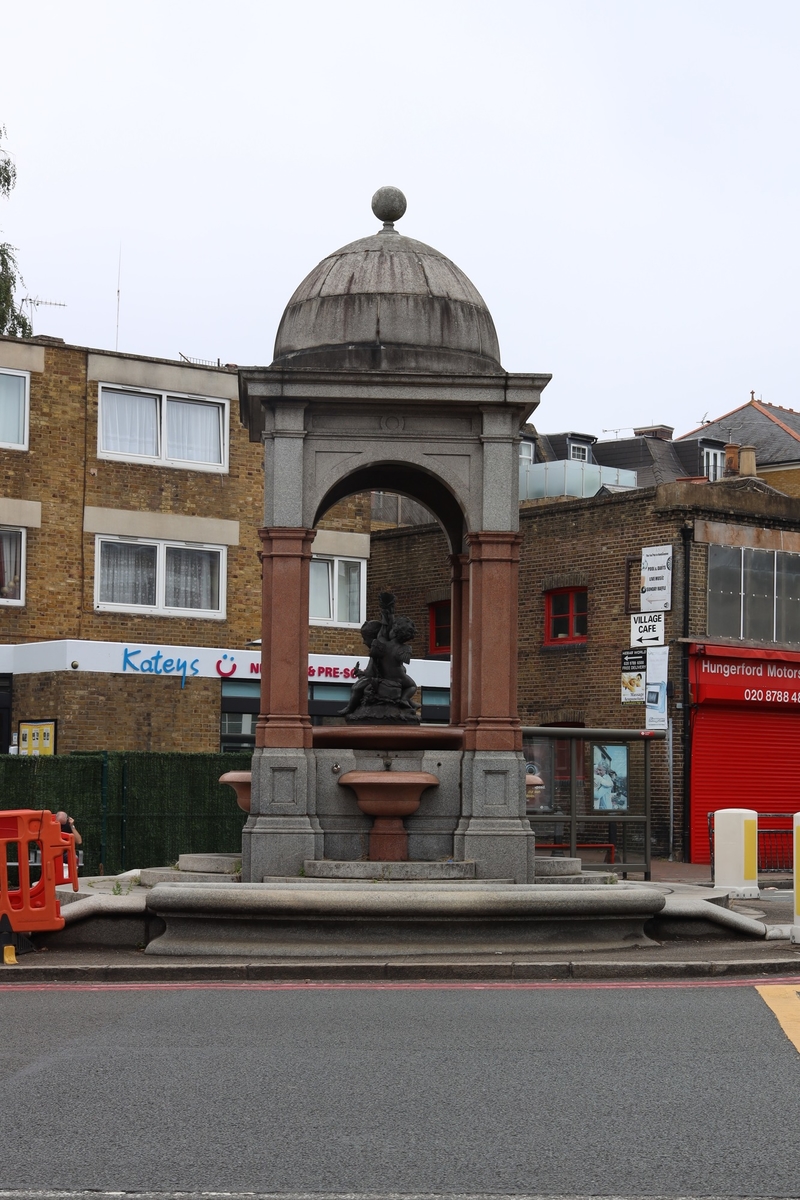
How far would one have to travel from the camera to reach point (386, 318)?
51.0 feet

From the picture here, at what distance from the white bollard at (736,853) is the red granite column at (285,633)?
7202mm

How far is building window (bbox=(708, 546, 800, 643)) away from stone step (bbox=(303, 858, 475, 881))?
802 inches

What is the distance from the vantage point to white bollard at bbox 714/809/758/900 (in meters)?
20.3

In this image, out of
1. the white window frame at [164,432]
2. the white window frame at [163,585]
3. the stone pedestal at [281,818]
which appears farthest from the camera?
the white window frame at [164,432]

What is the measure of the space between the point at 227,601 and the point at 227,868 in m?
19.4

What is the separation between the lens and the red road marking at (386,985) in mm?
11945

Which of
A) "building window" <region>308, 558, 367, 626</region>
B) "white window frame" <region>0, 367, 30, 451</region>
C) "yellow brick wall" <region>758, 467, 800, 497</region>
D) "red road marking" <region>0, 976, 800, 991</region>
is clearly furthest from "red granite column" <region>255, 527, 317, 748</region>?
"yellow brick wall" <region>758, 467, 800, 497</region>

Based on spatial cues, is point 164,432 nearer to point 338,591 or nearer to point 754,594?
point 338,591

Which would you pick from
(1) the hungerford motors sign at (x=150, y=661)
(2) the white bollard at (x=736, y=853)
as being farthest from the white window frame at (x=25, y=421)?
(2) the white bollard at (x=736, y=853)

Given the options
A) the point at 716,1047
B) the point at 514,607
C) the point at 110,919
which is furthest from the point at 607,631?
the point at 716,1047

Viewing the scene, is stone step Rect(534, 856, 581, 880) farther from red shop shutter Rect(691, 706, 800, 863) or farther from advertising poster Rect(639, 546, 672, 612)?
advertising poster Rect(639, 546, 672, 612)

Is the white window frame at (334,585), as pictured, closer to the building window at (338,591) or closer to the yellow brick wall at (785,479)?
the building window at (338,591)

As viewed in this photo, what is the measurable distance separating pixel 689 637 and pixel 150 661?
34.1 ft

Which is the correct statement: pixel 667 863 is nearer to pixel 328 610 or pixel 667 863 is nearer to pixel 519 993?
pixel 328 610
